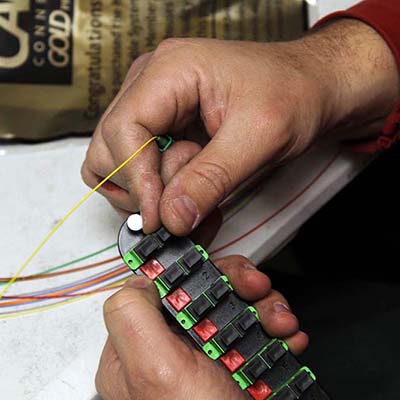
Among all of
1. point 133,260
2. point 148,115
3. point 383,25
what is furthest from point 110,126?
point 383,25

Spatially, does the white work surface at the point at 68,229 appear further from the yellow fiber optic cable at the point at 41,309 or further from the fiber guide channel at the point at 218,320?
the fiber guide channel at the point at 218,320

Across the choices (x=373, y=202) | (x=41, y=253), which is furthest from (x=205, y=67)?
(x=373, y=202)

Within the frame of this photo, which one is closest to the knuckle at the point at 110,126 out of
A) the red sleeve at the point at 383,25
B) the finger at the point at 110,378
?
the finger at the point at 110,378

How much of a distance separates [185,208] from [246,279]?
12 cm

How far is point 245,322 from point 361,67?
1.19 ft

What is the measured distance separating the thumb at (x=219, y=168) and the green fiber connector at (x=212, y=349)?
0.11m

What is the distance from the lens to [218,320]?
60 centimetres

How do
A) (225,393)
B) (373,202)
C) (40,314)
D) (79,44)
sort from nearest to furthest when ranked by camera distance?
(225,393) < (40,314) < (79,44) < (373,202)

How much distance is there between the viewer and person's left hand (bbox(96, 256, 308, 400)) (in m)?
0.56

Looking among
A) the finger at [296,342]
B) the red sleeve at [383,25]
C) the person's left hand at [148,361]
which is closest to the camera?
the person's left hand at [148,361]

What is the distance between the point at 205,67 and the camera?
0.66 m

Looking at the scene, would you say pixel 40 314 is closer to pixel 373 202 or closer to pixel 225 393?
pixel 225 393

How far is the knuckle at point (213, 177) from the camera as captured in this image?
59 cm

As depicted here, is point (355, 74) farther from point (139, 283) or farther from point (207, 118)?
point (139, 283)
